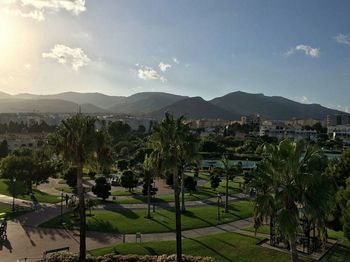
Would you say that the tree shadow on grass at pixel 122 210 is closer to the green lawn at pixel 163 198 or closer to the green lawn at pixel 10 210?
the green lawn at pixel 163 198

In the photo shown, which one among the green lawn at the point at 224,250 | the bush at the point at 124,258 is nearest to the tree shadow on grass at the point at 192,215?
the green lawn at the point at 224,250

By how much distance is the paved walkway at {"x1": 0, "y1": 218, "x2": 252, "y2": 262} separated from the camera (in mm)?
29047

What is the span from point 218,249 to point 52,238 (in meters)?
13.9

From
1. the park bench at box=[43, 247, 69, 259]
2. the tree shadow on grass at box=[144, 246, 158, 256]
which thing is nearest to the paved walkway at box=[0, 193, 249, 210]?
the park bench at box=[43, 247, 69, 259]

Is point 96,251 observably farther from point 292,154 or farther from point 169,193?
point 169,193

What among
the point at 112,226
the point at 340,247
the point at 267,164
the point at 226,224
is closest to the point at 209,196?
the point at 226,224

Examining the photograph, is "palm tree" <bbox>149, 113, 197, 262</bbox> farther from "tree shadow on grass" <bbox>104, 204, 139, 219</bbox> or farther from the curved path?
"tree shadow on grass" <bbox>104, 204, 139, 219</bbox>

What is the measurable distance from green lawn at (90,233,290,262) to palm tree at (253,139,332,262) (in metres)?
10.5

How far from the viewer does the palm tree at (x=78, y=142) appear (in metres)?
24.2

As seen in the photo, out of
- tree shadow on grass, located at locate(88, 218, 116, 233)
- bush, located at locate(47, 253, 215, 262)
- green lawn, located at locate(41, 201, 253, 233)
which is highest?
bush, located at locate(47, 253, 215, 262)

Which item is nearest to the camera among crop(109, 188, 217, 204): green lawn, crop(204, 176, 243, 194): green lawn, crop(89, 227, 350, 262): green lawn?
crop(89, 227, 350, 262): green lawn

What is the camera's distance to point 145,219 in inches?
1523

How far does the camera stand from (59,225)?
36.6 m

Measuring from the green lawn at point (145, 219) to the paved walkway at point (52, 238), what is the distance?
1316 millimetres
